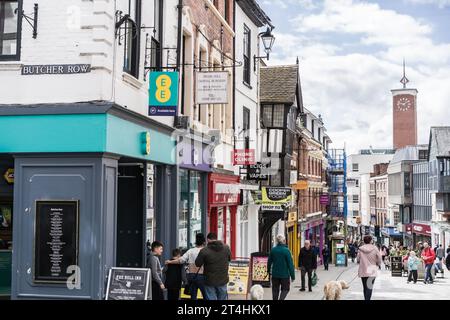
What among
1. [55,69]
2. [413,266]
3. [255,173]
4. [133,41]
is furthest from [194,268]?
[413,266]

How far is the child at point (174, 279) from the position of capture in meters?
12.3

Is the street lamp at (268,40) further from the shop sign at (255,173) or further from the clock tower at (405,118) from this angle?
the clock tower at (405,118)

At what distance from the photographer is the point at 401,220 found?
75.8m

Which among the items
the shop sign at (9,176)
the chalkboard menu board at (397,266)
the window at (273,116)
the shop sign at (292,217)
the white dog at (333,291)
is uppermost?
the window at (273,116)

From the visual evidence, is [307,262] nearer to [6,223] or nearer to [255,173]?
[255,173]

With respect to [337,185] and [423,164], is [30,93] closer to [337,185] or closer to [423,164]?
[337,185]

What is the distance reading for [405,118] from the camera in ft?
364

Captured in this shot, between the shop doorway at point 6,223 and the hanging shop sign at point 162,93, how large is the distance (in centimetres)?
296

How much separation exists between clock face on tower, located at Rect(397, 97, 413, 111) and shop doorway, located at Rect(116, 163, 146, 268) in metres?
105

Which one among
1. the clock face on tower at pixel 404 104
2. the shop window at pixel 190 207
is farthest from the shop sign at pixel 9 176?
the clock face on tower at pixel 404 104

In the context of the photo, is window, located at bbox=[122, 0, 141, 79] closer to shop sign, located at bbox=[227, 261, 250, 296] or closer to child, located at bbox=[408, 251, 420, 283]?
shop sign, located at bbox=[227, 261, 250, 296]

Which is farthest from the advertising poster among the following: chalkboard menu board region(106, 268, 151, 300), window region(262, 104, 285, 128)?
window region(262, 104, 285, 128)

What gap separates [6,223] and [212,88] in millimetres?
5715
